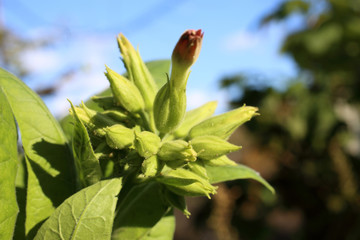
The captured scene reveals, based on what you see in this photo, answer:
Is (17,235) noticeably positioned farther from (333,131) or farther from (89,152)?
(333,131)

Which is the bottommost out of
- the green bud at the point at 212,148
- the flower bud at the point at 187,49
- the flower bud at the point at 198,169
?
the flower bud at the point at 198,169

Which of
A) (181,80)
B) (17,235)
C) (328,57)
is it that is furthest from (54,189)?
(328,57)

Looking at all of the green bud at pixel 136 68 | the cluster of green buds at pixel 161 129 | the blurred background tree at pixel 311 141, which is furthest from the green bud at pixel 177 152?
the blurred background tree at pixel 311 141

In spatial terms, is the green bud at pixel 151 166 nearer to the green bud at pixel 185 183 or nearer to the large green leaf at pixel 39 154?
the green bud at pixel 185 183

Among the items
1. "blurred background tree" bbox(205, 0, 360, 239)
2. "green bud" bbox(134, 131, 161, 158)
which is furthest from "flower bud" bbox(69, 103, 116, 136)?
"blurred background tree" bbox(205, 0, 360, 239)

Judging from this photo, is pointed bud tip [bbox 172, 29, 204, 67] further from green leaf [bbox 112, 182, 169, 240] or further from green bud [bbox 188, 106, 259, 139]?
green leaf [bbox 112, 182, 169, 240]
